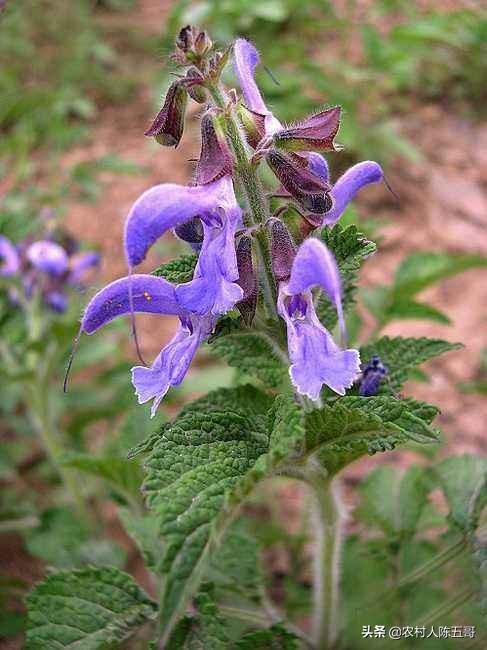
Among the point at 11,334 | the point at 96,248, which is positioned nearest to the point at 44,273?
the point at 11,334

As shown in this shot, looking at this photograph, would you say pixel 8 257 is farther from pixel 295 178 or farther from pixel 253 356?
pixel 295 178

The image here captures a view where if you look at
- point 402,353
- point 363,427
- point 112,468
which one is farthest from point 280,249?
point 112,468

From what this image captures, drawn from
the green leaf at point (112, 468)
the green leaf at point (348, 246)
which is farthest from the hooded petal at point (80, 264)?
the green leaf at point (348, 246)

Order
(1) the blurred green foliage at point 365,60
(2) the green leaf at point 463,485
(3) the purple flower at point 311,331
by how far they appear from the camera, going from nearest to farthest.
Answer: (3) the purple flower at point 311,331
(2) the green leaf at point 463,485
(1) the blurred green foliage at point 365,60

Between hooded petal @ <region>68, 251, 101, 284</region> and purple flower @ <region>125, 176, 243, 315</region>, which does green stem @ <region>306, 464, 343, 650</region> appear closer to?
purple flower @ <region>125, 176, 243, 315</region>

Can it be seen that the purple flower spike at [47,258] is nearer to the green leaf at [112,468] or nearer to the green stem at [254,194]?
the green leaf at [112,468]

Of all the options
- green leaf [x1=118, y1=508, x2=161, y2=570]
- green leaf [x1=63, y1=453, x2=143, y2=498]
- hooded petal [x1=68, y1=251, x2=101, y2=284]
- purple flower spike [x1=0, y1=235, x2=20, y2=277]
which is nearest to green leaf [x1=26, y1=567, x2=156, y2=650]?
green leaf [x1=118, y1=508, x2=161, y2=570]
